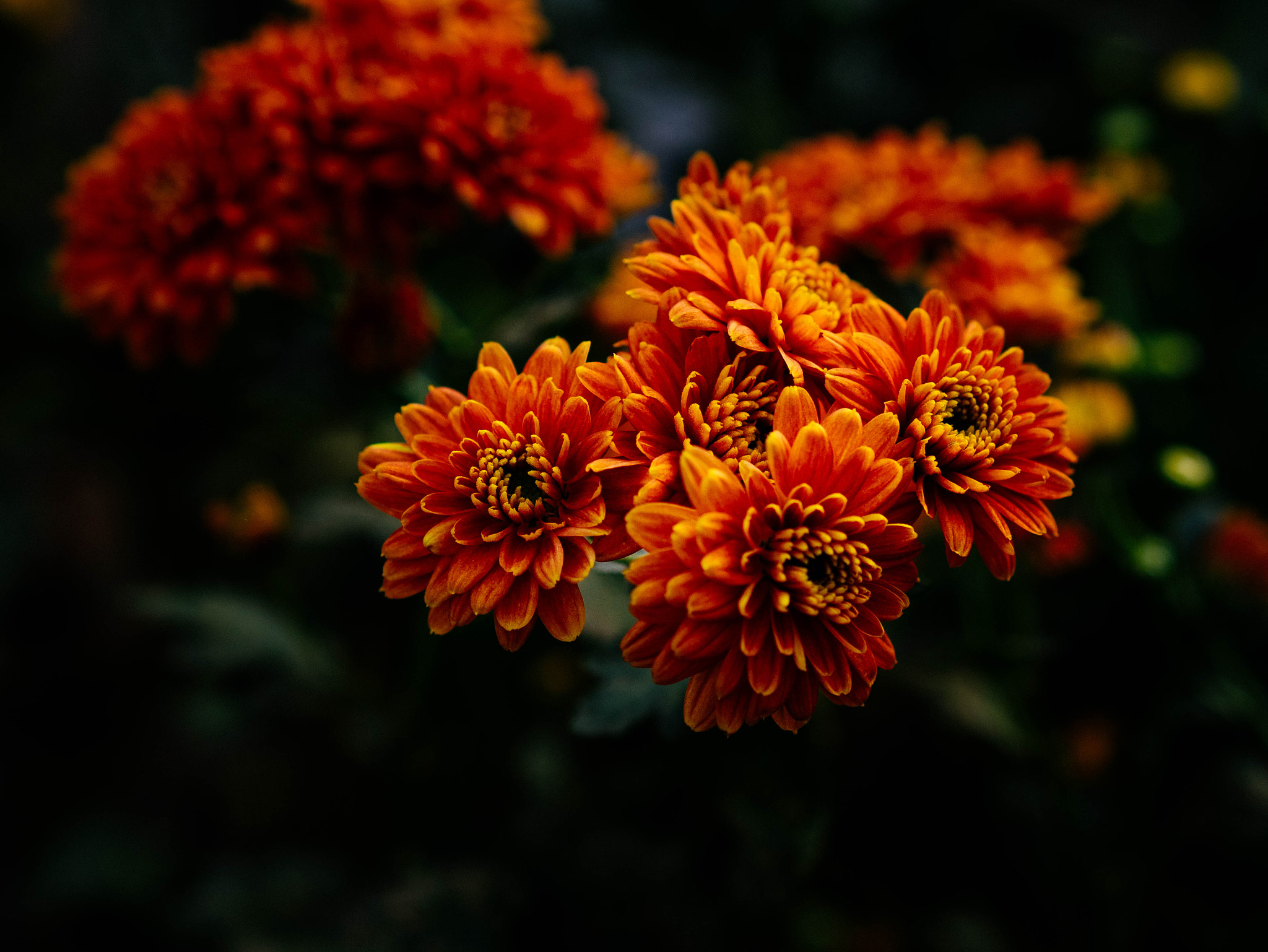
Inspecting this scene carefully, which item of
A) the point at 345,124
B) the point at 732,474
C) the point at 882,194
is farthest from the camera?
the point at 882,194

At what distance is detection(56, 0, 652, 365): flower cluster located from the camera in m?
0.80

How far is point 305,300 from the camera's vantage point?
96 cm

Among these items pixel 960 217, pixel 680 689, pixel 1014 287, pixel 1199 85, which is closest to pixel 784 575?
pixel 680 689

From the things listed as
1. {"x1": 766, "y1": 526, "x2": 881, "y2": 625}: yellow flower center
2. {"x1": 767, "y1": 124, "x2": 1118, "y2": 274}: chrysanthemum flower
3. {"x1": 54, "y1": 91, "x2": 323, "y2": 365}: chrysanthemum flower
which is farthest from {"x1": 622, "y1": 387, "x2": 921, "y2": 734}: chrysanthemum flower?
{"x1": 54, "y1": 91, "x2": 323, "y2": 365}: chrysanthemum flower

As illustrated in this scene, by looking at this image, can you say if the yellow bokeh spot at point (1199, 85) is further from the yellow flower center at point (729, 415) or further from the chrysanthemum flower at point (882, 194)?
the yellow flower center at point (729, 415)

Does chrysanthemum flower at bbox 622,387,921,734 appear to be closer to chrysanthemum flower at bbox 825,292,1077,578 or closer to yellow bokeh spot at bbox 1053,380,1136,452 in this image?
chrysanthemum flower at bbox 825,292,1077,578

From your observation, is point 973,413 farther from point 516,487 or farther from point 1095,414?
point 1095,414

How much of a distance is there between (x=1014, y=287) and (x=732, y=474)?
1.77 feet

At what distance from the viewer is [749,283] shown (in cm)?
57

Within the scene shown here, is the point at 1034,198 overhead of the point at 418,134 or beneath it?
overhead

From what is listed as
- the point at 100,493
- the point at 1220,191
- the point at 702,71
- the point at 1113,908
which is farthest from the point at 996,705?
the point at 100,493

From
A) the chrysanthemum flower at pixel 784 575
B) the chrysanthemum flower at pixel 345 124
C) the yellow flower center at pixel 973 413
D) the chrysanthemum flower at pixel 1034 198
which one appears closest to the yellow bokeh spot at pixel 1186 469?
the chrysanthemum flower at pixel 1034 198

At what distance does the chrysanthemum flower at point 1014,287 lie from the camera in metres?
0.84

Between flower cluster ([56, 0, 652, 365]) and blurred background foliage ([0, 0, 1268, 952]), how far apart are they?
0.11 m
